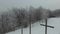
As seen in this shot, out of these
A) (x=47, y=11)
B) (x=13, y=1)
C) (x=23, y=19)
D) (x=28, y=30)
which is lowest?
(x=28, y=30)


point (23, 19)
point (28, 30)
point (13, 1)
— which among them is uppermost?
point (13, 1)

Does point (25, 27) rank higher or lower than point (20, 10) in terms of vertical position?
lower

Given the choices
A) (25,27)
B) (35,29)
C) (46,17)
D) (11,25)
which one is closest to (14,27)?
(11,25)

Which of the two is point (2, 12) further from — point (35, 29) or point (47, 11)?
point (47, 11)

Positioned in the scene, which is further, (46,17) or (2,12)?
(46,17)

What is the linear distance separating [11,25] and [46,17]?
1.64 feet

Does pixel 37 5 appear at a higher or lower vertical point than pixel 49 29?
higher

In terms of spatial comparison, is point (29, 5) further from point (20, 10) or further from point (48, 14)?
point (48, 14)

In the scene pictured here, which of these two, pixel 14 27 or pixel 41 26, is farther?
pixel 41 26

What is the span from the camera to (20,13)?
4.18ft

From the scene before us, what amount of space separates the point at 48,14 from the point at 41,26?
0.65 feet

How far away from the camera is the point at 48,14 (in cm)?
134

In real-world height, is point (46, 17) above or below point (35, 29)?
above

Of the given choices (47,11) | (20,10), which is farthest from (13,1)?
(47,11)
